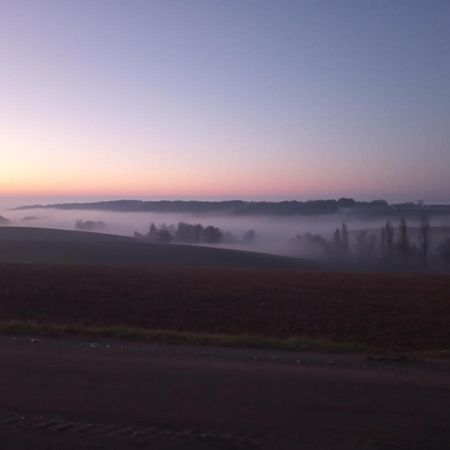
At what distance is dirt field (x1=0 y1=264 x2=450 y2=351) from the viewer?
24234 mm

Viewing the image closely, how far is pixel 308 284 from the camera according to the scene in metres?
41.8

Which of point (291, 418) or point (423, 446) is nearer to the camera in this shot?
point (423, 446)

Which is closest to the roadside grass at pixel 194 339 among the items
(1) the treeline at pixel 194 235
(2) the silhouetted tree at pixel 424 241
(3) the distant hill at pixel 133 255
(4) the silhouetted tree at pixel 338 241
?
(3) the distant hill at pixel 133 255

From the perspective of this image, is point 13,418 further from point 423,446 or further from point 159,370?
point 423,446

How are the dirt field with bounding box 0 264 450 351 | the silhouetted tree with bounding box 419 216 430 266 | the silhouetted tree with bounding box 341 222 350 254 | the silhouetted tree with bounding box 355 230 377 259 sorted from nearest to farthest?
the dirt field with bounding box 0 264 450 351, the silhouetted tree with bounding box 419 216 430 266, the silhouetted tree with bounding box 355 230 377 259, the silhouetted tree with bounding box 341 222 350 254

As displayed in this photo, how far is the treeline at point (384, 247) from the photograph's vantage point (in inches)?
4727

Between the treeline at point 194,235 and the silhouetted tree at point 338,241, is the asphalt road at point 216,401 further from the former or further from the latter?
the treeline at point 194,235

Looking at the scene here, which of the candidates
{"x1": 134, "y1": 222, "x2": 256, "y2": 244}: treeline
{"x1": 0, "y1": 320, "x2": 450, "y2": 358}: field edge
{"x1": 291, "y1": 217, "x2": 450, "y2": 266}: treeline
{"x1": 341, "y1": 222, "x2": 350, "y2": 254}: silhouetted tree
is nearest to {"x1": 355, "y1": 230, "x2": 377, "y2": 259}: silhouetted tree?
{"x1": 291, "y1": 217, "x2": 450, "y2": 266}: treeline

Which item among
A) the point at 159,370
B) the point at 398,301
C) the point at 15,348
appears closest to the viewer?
the point at 159,370

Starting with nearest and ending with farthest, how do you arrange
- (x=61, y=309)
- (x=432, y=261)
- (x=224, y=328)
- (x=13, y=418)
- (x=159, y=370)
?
(x=13, y=418) < (x=159, y=370) < (x=224, y=328) < (x=61, y=309) < (x=432, y=261)

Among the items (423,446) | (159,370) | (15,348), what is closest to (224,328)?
(15,348)

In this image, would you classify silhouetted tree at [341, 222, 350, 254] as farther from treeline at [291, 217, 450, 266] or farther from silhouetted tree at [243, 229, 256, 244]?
silhouetted tree at [243, 229, 256, 244]

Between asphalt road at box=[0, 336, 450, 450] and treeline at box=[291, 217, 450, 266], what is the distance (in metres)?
103

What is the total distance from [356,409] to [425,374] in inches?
130
